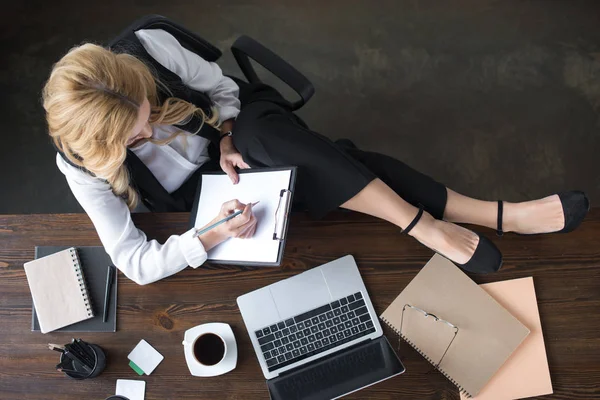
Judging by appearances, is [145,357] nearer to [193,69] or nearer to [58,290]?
[58,290]

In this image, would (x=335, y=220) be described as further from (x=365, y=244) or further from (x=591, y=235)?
(x=591, y=235)

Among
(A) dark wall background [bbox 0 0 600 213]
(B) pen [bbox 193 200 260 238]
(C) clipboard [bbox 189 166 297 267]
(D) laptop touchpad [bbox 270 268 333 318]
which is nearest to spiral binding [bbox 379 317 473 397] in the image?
(D) laptop touchpad [bbox 270 268 333 318]

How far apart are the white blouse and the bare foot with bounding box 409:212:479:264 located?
20.1 inches

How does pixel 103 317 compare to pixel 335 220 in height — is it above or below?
below

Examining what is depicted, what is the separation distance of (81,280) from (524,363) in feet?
3.39

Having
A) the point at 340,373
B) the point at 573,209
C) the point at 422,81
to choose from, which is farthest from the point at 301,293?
the point at 422,81

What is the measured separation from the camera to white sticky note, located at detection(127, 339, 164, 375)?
1.15 meters

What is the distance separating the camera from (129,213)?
1224 millimetres

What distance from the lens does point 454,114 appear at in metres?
1.99

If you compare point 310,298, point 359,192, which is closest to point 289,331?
point 310,298

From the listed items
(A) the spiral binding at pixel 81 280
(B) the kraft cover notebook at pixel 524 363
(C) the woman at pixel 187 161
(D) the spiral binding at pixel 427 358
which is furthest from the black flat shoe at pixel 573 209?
(A) the spiral binding at pixel 81 280

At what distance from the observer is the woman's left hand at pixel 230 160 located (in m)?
1.21

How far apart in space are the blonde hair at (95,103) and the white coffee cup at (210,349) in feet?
1.35

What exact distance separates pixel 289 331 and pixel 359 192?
0.36 metres
